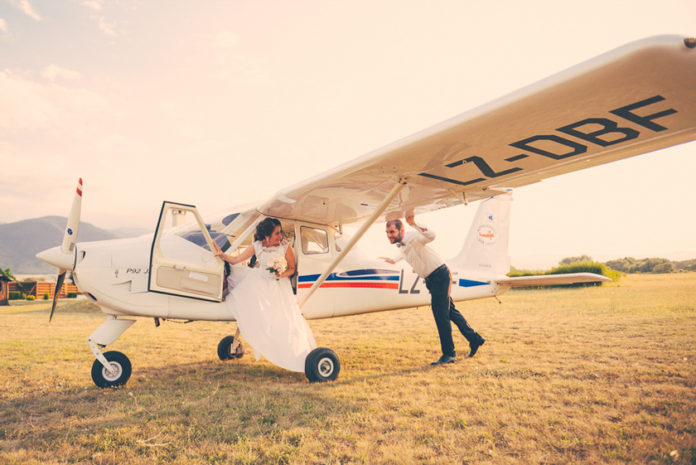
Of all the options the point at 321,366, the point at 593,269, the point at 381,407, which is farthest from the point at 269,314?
the point at 593,269

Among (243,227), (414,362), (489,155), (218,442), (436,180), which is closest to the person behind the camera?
(218,442)

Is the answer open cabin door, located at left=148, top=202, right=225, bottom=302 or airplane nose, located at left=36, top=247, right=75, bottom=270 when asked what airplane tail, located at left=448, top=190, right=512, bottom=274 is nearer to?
open cabin door, located at left=148, top=202, right=225, bottom=302

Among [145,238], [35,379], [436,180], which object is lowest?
[35,379]

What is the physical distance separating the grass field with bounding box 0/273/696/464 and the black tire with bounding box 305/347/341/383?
4.8 inches

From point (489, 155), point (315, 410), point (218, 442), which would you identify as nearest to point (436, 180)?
point (489, 155)

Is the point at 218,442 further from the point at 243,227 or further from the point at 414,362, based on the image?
the point at 414,362

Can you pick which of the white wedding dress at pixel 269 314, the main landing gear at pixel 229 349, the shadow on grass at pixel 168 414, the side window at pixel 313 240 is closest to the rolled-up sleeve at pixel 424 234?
the side window at pixel 313 240

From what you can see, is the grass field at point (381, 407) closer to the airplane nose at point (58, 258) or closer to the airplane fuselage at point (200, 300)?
the airplane fuselage at point (200, 300)

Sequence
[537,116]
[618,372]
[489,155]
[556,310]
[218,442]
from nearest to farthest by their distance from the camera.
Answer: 1. [218,442]
2. [537,116]
3. [489,155]
4. [618,372]
5. [556,310]

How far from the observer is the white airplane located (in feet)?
8.45

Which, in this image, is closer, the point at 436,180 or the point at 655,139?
the point at 655,139

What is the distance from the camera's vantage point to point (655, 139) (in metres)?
3.13

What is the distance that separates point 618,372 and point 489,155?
2.81m

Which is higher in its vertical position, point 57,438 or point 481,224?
point 481,224
